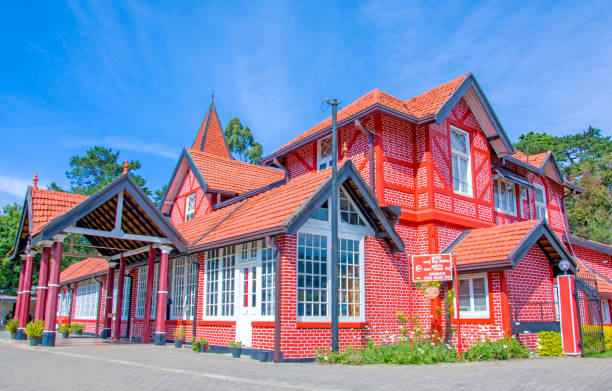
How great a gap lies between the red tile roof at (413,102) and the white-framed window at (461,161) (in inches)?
50.2

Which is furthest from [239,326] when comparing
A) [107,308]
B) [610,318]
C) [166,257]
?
[610,318]

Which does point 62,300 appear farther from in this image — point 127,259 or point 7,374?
point 7,374

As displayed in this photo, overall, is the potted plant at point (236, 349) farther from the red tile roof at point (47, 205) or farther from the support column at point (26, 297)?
the support column at point (26, 297)

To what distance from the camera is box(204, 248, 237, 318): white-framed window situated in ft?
44.7

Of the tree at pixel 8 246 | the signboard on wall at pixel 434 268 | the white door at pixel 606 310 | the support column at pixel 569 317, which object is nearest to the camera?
the signboard on wall at pixel 434 268

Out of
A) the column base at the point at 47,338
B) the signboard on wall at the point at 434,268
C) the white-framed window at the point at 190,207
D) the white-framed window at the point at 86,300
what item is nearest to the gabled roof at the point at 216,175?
the white-framed window at the point at 190,207

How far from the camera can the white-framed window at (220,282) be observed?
13.6m

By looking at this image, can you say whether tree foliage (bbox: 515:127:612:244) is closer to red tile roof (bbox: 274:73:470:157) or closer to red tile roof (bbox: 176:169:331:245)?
red tile roof (bbox: 274:73:470:157)

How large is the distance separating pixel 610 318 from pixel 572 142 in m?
36.6

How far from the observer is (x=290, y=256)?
39.2 ft

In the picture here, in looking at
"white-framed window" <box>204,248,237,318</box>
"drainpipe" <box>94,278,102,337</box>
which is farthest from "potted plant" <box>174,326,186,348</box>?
"drainpipe" <box>94,278,102,337</box>

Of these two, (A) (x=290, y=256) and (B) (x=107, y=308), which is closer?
(A) (x=290, y=256)

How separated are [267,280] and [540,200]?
15614mm

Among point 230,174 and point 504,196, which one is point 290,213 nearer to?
point 504,196
